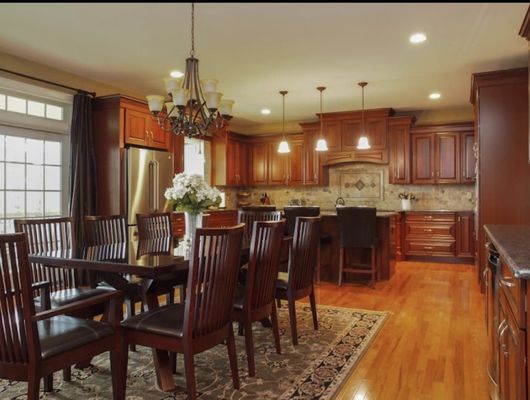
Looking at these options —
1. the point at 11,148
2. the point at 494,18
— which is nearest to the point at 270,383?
the point at 494,18

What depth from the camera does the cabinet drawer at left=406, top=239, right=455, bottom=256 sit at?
264 inches

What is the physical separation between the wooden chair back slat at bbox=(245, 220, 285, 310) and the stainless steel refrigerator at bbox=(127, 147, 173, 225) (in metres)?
2.76

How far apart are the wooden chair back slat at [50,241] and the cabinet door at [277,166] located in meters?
5.35

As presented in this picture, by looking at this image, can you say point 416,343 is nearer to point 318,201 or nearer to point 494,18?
point 494,18

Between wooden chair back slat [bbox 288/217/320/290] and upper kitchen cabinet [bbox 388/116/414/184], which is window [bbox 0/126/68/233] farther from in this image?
upper kitchen cabinet [bbox 388/116/414/184]

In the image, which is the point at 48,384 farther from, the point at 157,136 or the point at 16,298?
the point at 157,136

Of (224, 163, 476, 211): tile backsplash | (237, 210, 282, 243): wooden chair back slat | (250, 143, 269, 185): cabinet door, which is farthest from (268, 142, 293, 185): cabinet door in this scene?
(237, 210, 282, 243): wooden chair back slat

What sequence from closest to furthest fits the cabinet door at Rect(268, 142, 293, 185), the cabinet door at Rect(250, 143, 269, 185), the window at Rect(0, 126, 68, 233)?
1. the window at Rect(0, 126, 68, 233)
2. the cabinet door at Rect(268, 142, 293, 185)
3. the cabinet door at Rect(250, 143, 269, 185)

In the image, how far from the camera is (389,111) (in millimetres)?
7039

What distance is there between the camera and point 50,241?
297cm

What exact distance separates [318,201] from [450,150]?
2.54m

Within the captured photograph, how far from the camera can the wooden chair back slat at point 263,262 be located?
259 centimetres

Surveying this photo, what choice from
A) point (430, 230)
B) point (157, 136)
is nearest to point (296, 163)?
point (430, 230)

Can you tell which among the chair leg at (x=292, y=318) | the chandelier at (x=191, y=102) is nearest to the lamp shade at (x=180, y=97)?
the chandelier at (x=191, y=102)
